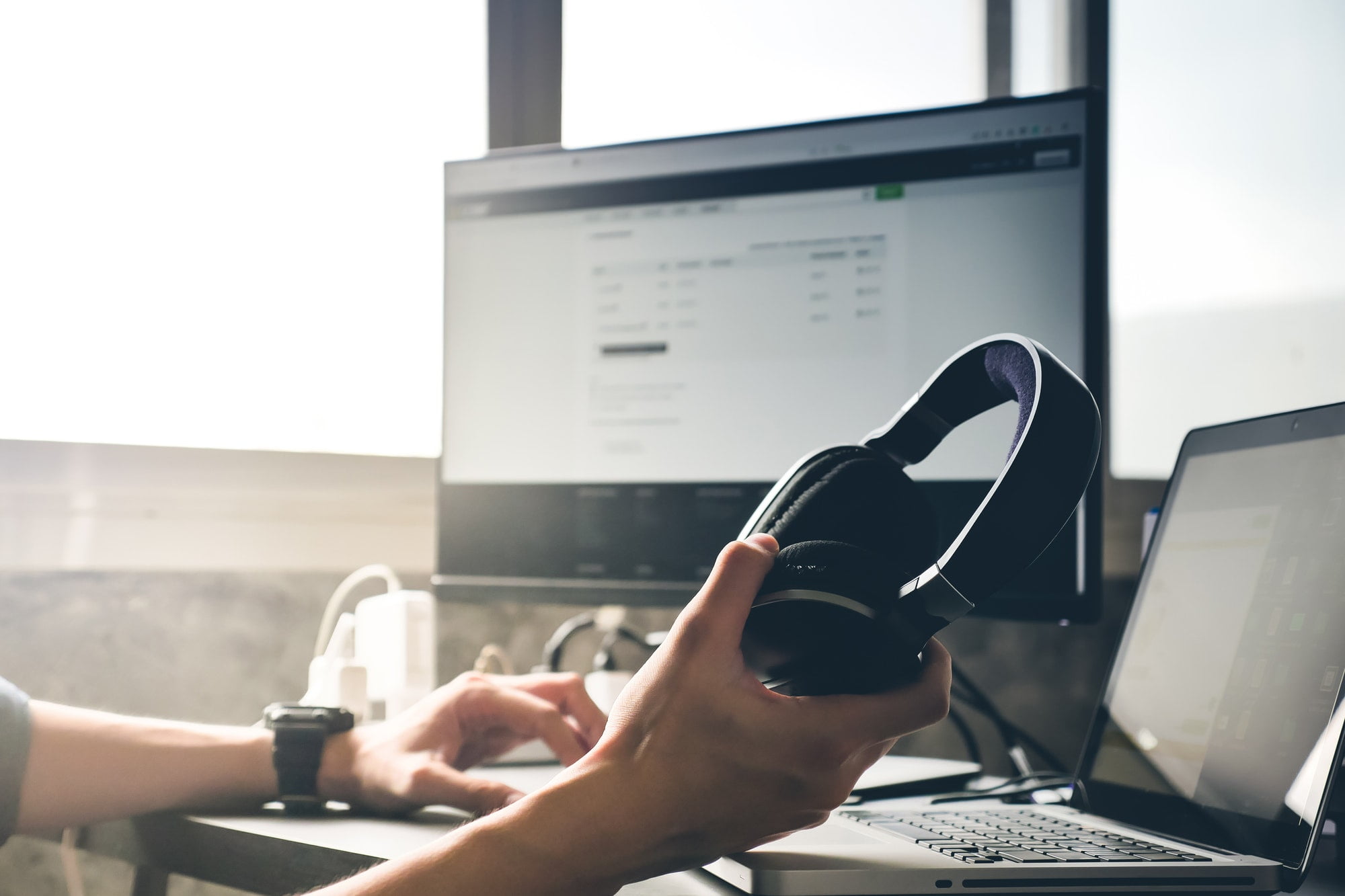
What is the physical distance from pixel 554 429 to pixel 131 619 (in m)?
0.51

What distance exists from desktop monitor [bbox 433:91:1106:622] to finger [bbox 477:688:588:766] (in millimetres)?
224

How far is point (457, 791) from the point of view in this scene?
0.61m

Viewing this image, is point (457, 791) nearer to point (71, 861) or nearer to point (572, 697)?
point (572, 697)

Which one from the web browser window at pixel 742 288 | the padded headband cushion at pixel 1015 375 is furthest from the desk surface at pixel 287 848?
the web browser window at pixel 742 288

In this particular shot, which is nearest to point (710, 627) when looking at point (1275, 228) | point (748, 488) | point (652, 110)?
point (748, 488)

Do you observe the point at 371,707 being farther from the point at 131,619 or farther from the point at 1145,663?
the point at 1145,663

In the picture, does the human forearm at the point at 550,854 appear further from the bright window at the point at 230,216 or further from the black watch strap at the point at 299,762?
the bright window at the point at 230,216

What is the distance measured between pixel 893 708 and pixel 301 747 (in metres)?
0.45

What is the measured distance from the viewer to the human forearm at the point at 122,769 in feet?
2.09

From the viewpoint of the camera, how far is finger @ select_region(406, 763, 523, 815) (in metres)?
0.60

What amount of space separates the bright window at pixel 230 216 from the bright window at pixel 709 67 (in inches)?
5.8

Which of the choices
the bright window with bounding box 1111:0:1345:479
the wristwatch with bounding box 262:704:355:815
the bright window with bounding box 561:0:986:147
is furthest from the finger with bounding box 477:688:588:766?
the bright window with bounding box 1111:0:1345:479

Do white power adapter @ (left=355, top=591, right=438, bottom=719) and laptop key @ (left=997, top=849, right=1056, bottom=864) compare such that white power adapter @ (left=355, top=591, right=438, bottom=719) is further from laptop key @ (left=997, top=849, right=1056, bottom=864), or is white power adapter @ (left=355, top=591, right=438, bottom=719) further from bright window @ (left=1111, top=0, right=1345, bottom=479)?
bright window @ (left=1111, top=0, right=1345, bottom=479)

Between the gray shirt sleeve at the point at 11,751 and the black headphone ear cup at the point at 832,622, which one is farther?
the gray shirt sleeve at the point at 11,751
